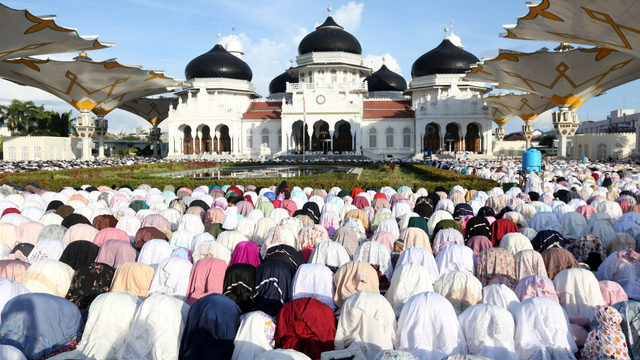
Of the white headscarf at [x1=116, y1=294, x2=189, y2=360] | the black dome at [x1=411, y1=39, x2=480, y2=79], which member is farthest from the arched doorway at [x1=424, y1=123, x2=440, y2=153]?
the white headscarf at [x1=116, y1=294, x2=189, y2=360]

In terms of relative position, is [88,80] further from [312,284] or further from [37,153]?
[312,284]

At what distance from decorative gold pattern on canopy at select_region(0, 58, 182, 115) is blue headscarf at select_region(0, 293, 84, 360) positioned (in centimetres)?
2842

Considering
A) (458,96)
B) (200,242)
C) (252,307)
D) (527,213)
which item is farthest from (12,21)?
(458,96)

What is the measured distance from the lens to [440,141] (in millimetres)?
38781

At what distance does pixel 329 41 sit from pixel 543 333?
125ft

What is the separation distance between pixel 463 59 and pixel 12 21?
33.6 m

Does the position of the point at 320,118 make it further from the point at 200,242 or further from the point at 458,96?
the point at 200,242

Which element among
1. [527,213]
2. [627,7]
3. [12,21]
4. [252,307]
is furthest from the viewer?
[12,21]

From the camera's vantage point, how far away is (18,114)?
143ft

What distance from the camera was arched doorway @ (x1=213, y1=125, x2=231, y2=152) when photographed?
41778 mm

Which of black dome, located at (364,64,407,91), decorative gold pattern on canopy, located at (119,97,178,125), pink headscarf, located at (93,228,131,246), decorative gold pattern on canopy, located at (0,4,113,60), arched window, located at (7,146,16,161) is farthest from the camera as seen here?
black dome, located at (364,64,407,91)

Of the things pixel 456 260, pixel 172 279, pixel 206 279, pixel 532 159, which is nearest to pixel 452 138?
pixel 532 159

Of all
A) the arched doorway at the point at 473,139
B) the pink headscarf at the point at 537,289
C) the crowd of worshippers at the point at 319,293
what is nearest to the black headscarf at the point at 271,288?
the crowd of worshippers at the point at 319,293

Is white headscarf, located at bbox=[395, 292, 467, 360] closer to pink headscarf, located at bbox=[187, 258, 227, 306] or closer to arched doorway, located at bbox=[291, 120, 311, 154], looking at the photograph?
pink headscarf, located at bbox=[187, 258, 227, 306]
